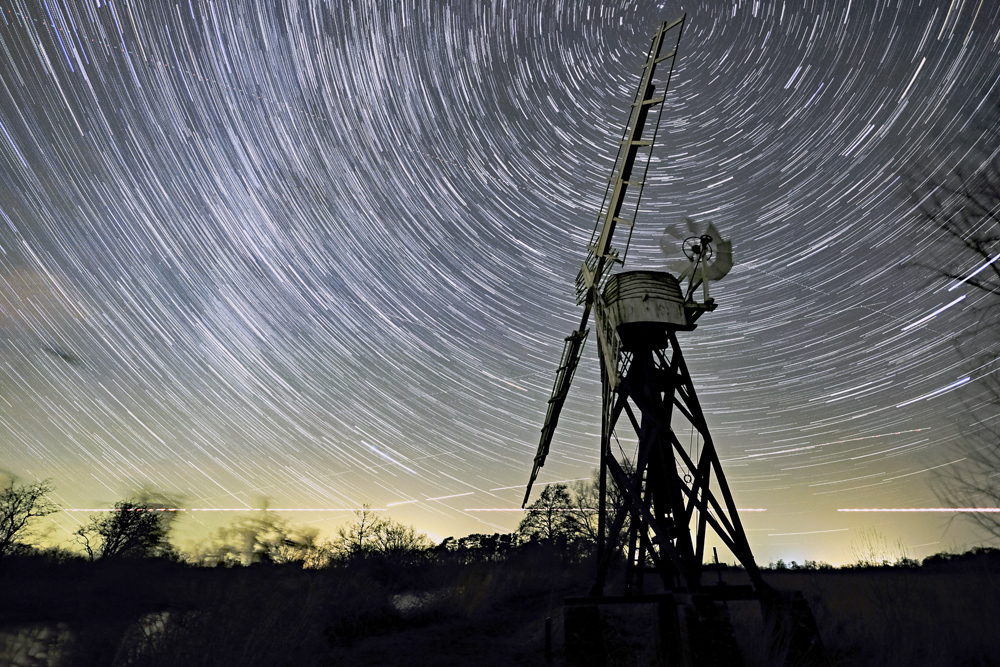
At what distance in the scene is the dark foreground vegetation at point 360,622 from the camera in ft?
→ 22.5

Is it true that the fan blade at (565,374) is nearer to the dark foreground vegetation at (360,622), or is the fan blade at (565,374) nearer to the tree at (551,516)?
the dark foreground vegetation at (360,622)

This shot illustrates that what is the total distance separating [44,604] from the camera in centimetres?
1325

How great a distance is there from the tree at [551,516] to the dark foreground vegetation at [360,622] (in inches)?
1103

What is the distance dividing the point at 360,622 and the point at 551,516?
3707cm

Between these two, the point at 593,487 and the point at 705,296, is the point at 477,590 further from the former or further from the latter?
the point at 593,487

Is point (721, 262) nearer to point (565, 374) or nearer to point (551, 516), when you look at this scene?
point (565, 374)

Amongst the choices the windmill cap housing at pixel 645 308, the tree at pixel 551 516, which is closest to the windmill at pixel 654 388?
the windmill cap housing at pixel 645 308

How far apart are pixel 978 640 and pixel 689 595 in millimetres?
5824

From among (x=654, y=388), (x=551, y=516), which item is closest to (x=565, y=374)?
(x=654, y=388)

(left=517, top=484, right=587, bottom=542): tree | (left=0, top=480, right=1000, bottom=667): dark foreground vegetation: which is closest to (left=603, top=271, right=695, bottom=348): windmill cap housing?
(left=0, top=480, right=1000, bottom=667): dark foreground vegetation

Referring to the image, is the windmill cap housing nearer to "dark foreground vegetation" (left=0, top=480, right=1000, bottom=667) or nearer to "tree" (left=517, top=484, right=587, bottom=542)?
"dark foreground vegetation" (left=0, top=480, right=1000, bottom=667)

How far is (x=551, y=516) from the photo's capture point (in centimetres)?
4681

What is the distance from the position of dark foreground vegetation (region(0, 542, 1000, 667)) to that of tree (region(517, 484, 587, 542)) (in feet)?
92.0

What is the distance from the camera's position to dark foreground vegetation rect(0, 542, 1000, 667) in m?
6.87
